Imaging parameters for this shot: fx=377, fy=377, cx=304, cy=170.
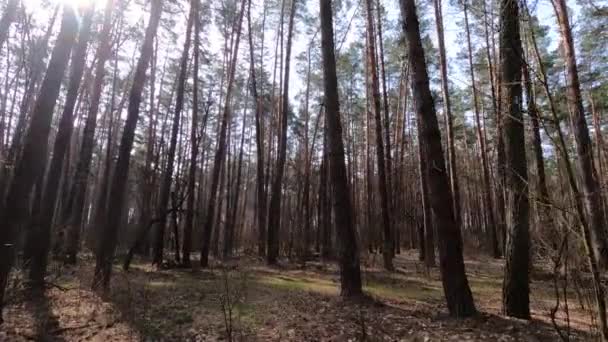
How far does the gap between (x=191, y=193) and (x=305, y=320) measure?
7.96 metres

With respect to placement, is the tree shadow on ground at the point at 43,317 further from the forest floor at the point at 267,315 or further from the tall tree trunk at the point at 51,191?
the tall tree trunk at the point at 51,191

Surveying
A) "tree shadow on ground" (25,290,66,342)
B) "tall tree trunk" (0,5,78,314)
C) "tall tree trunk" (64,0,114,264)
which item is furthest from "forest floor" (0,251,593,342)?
"tall tree trunk" (64,0,114,264)

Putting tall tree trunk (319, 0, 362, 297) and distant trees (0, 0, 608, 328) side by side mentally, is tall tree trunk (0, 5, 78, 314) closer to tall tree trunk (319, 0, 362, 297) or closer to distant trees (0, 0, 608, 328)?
distant trees (0, 0, 608, 328)

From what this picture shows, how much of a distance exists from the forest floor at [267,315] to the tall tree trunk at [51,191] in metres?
0.63

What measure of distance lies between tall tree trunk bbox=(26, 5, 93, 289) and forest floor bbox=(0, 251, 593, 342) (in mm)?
629

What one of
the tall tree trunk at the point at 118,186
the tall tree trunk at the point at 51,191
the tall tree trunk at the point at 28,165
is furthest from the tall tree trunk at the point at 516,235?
the tall tree trunk at the point at 51,191

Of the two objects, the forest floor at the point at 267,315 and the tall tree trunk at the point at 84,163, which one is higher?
the tall tree trunk at the point at 84,163

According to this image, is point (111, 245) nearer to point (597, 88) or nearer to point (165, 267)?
point (165, 267)

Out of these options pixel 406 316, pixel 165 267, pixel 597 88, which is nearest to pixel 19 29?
pixel 165 267

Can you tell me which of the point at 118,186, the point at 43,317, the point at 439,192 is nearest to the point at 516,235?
the point at 439,192

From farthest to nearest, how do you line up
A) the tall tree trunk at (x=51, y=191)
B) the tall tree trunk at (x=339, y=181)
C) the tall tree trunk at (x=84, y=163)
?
the tall tree trunk at (x=84, y=163), the tall tree trunk at (x=51, y=191), the tall tree trunk at (x=339, y=181)

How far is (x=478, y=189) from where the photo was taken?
26906 millimetres

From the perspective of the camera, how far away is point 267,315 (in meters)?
5.41

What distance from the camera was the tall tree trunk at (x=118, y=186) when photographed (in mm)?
7132
